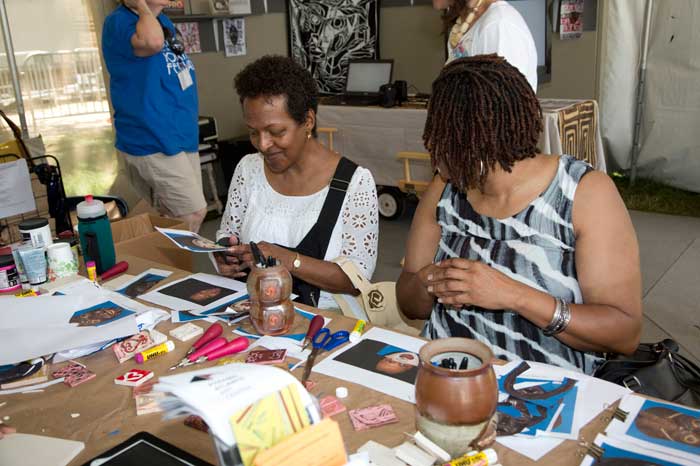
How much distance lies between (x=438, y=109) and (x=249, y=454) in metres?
0.94

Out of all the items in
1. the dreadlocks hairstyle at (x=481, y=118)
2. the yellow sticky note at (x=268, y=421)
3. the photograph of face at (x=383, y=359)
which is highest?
the dreadlocks hairstyle at (x=481, y=118)

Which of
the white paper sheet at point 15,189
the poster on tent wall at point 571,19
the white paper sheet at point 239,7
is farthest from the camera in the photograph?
the poster on tent wall at point 571,19

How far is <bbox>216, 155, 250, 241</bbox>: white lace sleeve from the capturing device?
82.4 inches

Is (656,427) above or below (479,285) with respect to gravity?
below

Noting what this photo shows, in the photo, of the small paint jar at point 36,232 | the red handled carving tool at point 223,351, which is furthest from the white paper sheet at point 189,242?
the red handled carving tool at point 223,351

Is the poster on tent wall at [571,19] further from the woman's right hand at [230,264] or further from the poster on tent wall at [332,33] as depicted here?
the woman's right hand at [230,264]

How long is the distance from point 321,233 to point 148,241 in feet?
2.63

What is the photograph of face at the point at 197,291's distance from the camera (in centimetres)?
163

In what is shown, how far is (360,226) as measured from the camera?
1.87 metres

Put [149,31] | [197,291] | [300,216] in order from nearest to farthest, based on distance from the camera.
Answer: [197,291] → [300,216] → [149,31]

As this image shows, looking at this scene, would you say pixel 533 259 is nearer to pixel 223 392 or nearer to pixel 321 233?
pixel 321 233

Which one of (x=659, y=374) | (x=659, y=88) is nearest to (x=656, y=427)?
(x=659, y=374)

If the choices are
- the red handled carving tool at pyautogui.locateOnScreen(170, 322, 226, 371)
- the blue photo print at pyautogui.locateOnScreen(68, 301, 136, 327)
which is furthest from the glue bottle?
the blue photo print at pyautogui.locateOnScreen(68, 301, 136, 327)

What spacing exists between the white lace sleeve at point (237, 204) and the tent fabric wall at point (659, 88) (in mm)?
4358
